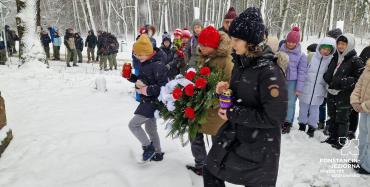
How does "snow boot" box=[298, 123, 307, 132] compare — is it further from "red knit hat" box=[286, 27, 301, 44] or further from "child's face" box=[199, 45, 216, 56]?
"child's face" box=[199, 45, 216, 56]

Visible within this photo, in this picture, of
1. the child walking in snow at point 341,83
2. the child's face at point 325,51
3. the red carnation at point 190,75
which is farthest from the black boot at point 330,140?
the red carnation at point 190,75

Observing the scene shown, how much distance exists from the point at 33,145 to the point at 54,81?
5.14 m

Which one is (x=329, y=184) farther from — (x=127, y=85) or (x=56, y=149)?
(x=127, y=85)

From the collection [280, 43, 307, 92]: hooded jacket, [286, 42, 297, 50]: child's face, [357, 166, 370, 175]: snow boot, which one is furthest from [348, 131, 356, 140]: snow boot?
[286, 42, 297, 50]: child's face

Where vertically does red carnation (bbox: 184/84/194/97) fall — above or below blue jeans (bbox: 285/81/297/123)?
above

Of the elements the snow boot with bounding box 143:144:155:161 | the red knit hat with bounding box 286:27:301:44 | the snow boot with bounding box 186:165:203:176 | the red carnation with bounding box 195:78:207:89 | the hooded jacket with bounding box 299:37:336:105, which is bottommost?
the snow boot with bounding box 186:165:203:176

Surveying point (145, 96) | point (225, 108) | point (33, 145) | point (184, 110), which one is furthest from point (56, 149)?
point (225, 108)

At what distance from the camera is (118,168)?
442 cm

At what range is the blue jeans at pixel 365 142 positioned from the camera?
4723mm

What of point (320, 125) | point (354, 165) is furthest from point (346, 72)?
point (320, 125)

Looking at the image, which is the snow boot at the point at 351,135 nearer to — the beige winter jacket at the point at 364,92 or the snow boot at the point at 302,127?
the snow boot at the point at 302,127

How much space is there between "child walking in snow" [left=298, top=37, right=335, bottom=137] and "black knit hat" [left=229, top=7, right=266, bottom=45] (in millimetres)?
4014

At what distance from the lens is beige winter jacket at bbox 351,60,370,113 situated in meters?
4.57

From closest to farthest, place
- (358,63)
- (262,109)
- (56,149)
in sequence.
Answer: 1. (262,109)
2. (56,149)
3. (358,63)
